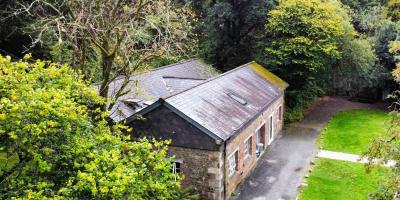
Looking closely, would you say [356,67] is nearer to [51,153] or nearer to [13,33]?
[13,33]

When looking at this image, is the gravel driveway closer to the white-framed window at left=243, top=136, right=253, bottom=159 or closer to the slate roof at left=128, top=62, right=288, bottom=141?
the white-framed window at left=243, top=136, right=253, bottom=159

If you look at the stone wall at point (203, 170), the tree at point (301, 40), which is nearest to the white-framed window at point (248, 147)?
the stone wall at point (203, 170)

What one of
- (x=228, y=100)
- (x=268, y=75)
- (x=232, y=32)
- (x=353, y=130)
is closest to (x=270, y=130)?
(x=268, y=75)

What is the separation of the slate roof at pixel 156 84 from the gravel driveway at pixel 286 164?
6.61 metres

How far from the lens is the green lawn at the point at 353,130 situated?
92.8ft

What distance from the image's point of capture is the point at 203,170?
18859 millimetres

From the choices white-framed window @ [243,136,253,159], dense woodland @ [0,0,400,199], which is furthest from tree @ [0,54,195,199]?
white-framed window @ [243,136,253,159]

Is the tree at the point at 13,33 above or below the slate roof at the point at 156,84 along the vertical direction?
above

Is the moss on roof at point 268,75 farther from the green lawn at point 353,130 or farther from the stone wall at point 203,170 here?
the stone wall at point 203,170

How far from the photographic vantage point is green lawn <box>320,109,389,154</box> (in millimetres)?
28281

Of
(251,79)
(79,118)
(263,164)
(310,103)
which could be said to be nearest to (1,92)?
(79,118)

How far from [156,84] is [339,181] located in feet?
39.1

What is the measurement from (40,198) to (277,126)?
921 inches

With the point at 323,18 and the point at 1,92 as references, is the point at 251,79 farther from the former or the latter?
the point at 1,92
